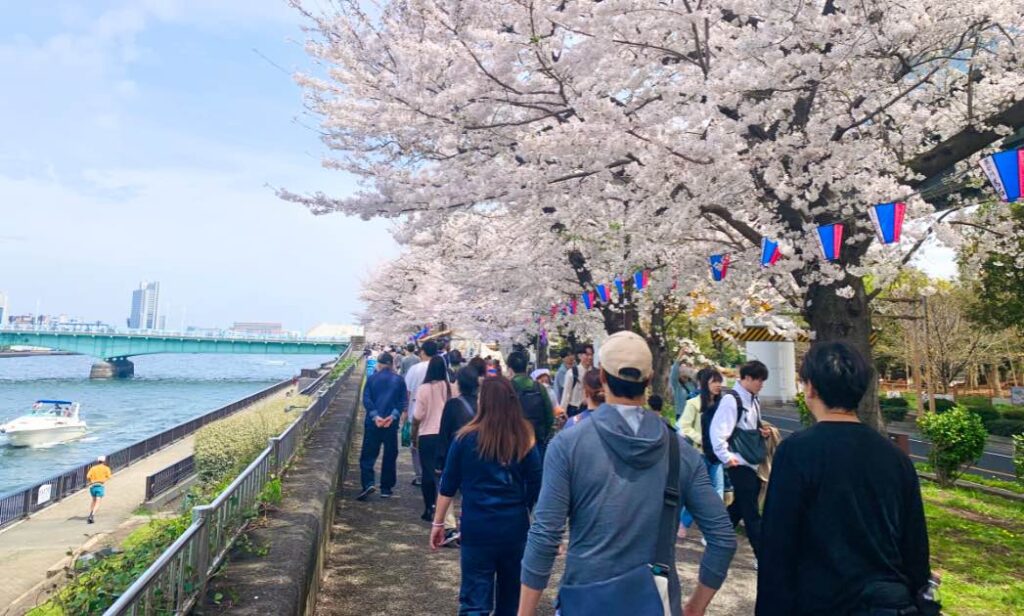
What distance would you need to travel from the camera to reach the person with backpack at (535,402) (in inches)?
277

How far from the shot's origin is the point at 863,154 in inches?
272

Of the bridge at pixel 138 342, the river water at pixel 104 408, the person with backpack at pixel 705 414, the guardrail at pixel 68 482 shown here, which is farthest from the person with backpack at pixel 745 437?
the bridge at pixel 138 342

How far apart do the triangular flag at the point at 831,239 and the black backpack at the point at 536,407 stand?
132 inches

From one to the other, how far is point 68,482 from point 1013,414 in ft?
114

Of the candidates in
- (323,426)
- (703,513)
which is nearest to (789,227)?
(703,513)

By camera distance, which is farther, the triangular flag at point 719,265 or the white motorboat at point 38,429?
the white motorboat at point 38,429

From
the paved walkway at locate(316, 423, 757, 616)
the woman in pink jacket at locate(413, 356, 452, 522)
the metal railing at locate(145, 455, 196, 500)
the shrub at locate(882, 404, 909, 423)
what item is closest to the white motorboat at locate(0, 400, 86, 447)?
the metal railing at locate(145, 455, 196, 500)

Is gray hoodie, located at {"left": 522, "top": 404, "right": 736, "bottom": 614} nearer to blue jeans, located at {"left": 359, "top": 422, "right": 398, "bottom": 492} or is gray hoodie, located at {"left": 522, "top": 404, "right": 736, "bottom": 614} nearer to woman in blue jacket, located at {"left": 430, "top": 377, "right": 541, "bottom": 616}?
woman in blue jacket, located at {"left": 430, "top": 377, "right": 541, "bottom": 616}

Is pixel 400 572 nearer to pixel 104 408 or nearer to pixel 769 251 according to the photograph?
pixel 769 251

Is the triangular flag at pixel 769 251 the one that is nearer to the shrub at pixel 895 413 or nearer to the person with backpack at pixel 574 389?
the person with backpack at pixel 574 389

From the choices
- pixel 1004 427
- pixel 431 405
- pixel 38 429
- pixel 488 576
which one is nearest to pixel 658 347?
pixel 431 405

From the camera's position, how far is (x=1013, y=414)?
2494 centimetres

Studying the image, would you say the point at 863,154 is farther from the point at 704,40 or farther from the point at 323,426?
the point at 323,426

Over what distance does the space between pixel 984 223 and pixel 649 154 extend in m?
4.67
